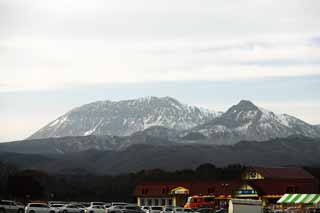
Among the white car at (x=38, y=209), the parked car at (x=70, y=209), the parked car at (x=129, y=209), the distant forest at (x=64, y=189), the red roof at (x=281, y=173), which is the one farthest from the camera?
the distant forest at (x=64, y=189)

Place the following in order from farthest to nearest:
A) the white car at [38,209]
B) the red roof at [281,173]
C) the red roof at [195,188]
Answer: the red roof at [195,188] < the red roof at [281,173] < the white car at [38,209]

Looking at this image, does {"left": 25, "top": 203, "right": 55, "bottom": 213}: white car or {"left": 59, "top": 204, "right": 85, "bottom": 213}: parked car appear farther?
{"left": 59, "top": 204, "right": 85, "bottom": 213}: parked car

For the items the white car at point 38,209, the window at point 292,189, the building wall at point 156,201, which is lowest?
the white car at point 38,209

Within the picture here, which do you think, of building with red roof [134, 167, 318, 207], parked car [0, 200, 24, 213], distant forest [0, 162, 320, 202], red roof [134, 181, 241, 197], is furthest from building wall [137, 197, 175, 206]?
parked car [0, 200, 24, 213]

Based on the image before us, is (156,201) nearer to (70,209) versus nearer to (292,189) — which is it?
(292,189)

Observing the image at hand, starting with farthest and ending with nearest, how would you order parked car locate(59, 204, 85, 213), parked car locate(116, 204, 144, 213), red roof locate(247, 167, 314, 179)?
red roof locate(247, 167, 314, 179) → parked car locate(59, 204, 85, 213) → parked car locate(116, 204, 144, 213)

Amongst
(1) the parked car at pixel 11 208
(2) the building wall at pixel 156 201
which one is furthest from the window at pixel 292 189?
(1) the parked car at pixel 11 208

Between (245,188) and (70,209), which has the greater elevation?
(245,188)

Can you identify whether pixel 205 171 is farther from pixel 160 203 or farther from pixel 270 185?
pixel 270 185

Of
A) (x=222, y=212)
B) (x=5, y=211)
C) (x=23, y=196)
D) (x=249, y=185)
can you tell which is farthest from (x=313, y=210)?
(x=23, y=196)

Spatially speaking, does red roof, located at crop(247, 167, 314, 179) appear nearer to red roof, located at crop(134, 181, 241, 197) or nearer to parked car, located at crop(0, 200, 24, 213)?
red roof, located at crop(134, 181, 241, 197)

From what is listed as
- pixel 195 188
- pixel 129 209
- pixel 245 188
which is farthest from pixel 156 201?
pixel 129 209

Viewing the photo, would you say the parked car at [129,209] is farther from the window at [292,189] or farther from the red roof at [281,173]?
the red roof at [281,173]

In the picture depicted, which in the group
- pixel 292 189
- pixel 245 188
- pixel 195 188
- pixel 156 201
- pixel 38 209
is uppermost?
pixel 195 188
